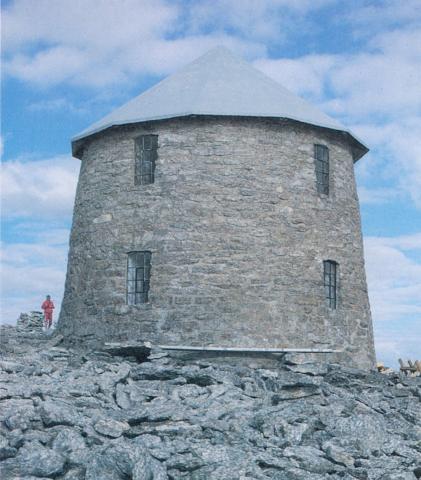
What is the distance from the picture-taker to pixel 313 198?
1925 cm

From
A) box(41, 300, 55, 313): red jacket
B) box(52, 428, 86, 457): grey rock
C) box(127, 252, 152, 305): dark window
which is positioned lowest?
box(52, 428, 86, 457): grey rock

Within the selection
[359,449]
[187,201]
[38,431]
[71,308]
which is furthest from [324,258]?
[38,431]

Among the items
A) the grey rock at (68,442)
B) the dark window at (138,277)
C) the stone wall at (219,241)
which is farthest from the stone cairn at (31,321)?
the grey rock at (68,442)

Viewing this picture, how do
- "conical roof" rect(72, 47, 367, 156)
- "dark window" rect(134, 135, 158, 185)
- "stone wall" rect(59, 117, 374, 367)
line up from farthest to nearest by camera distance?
"dark window" rect(134, 135, 158, 185), "conical roof" rect(72, 47, 367, 156), "stone wall" rect(59, 117, 374, 367)

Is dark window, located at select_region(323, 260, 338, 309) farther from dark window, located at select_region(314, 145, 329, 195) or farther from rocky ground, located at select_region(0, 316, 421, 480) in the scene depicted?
rocky ground, located at select_region(0, 316, 421, 480)

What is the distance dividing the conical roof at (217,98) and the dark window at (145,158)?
54 centimetres

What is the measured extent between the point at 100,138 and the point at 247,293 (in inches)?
227

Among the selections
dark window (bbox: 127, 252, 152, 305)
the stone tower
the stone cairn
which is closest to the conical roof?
the stone tower

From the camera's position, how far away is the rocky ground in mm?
10016

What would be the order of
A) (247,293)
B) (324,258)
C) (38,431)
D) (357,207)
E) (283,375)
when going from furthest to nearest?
(357,207), (324,258), (247,293), (283,375), (38,431)

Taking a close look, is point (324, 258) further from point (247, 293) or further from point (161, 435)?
point (161, 435)

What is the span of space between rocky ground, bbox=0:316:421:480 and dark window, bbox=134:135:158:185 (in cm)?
467

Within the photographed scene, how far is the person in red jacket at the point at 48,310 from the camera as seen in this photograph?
1085 inches

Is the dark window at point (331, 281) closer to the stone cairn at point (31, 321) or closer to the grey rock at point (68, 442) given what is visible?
the grey rock at point (68, 442)
